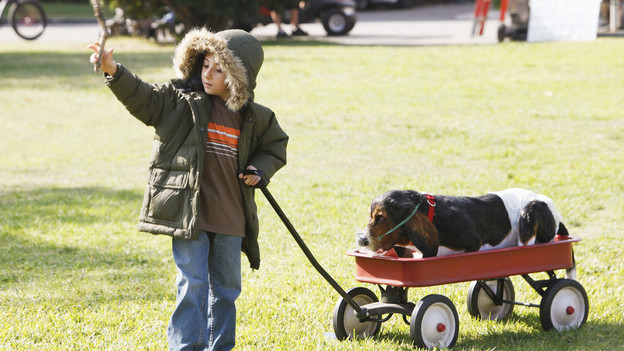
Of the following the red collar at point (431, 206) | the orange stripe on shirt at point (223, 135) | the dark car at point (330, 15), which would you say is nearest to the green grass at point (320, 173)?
the red collar at point (431, 206)

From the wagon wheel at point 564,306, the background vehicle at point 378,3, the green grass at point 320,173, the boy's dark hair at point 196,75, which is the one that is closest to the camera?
the boy's dark hair at point 196,75

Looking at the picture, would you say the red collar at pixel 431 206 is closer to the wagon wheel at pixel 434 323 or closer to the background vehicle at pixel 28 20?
the wagon wheel at pixel 434 323

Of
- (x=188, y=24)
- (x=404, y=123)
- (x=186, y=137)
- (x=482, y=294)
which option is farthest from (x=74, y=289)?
(x=188, y=24)

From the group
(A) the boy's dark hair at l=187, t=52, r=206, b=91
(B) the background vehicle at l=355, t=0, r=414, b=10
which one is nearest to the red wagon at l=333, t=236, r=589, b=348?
(A) the boy's dark hair at l=187, t=52, r=206, b=91

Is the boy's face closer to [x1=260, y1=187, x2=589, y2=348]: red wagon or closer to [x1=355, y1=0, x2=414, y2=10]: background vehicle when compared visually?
[x1=260, y1=187, x2=589, y2=348]: red wagon

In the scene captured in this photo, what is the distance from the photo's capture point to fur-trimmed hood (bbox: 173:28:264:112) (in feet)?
12.1

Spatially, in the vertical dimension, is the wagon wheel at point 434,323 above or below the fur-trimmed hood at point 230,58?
below

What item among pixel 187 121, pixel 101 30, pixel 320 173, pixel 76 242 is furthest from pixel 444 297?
pixel 320 173

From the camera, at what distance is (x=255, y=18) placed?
59.7ft

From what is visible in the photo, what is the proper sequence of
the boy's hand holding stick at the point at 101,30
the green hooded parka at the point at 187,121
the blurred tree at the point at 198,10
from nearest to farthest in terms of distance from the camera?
the boy's hand holding stick at the point at 101,30 → the green hooded parka at the point at 187,121 → the blurred tree at the point at 198,10

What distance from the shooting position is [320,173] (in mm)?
8516

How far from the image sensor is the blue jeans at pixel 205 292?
3.70 metres

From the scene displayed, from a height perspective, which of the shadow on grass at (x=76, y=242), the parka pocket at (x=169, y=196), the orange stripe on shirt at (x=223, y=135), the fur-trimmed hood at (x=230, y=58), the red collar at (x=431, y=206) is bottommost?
the shadow on grass at (x=76, y=242)

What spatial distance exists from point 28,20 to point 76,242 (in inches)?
579
